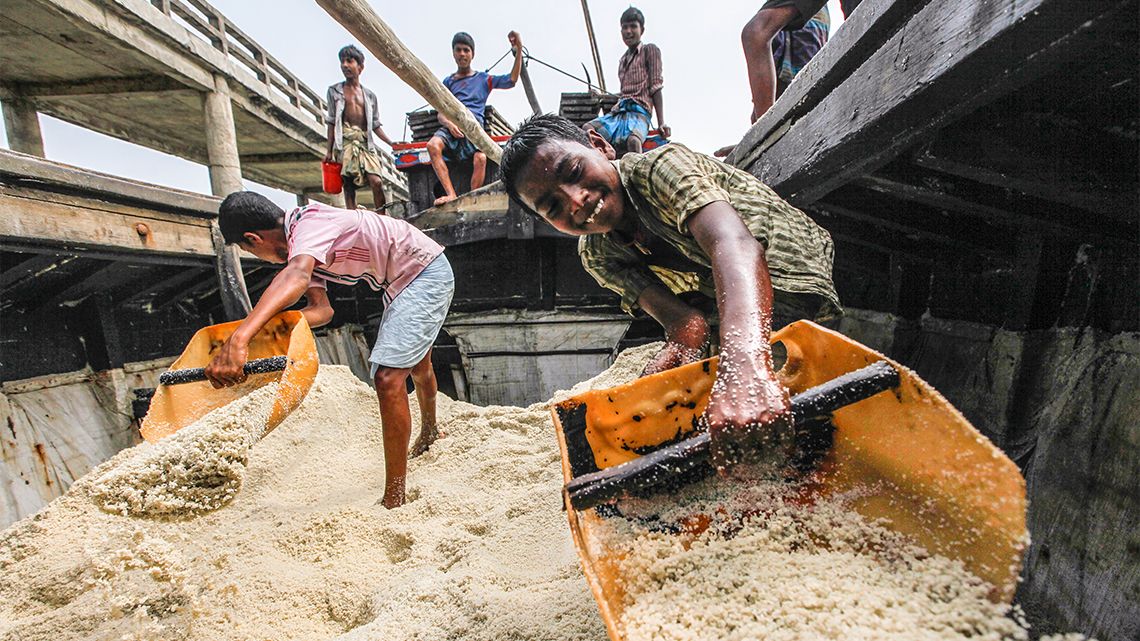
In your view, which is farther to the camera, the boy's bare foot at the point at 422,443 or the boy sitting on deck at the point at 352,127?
the boy sitting on deck at the point at 352,127

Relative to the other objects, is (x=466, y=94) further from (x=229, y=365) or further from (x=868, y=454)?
(x=868, y=454)

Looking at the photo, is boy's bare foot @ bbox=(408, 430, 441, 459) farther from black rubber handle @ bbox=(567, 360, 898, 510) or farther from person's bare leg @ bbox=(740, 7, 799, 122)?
person's bare leg @ bbox=(740, 7, 799, 122)

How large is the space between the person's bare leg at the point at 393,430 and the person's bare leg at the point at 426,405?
0.54 metres

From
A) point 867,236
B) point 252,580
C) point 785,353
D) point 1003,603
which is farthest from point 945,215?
point 252,580

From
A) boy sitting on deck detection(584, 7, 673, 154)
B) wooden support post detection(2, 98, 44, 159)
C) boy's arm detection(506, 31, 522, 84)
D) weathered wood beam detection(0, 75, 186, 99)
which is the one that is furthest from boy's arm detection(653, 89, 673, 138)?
wooden support post detection(2, 98, 44, 159)

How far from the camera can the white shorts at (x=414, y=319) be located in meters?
2.34

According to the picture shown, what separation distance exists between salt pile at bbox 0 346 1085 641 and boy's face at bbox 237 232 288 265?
2.73ft

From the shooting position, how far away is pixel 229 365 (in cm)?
192

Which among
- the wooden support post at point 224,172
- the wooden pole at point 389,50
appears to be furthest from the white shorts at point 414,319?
the wooden support post at point 224,172

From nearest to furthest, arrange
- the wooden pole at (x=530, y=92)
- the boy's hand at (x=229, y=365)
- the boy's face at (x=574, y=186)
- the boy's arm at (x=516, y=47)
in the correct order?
1. the boy's face at (x=574, y=186)
2. the boy's hand at (x=229, y=365)
3. the boy's arm at (x=516, y=47)
4. the wooden pole at (x=530, y=92)

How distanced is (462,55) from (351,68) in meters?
1.35

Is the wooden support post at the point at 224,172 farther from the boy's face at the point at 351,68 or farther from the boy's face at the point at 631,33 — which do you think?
the boy's face at the point at 631,33

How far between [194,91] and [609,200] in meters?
8.74

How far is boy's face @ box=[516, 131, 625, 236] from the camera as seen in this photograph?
148cm
